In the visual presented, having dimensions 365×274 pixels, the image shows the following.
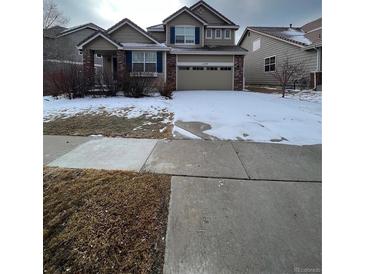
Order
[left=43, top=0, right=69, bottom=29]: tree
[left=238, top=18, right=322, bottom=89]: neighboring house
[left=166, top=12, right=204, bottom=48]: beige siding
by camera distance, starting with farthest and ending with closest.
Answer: [left=43, top=0, right=69, bottom=29]: tree, [left=166, top=12, right=204, bottom=48]: beige siding, [left=238, top=18, right=322, bottom=89]: neighboring house

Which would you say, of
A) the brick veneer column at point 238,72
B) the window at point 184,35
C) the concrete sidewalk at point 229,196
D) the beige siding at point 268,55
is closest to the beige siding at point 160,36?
the window at point 184,35

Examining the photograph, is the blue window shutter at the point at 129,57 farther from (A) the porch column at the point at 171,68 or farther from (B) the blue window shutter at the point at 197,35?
(B) the blue window shutter at the point at 197,35

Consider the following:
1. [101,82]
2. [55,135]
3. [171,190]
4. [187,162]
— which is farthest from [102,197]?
[101,82]

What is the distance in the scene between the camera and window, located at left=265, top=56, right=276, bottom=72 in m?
23.4

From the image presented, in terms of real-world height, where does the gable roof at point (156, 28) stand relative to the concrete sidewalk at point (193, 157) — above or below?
above

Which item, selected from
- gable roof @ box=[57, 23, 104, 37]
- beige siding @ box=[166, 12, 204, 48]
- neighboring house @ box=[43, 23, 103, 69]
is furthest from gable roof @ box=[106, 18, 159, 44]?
gable roof @ box=[57, 23, 104, 37]

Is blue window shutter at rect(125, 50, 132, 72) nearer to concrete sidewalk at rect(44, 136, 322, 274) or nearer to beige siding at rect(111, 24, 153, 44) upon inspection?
beige siding at rect(111, 24, 153, 44)

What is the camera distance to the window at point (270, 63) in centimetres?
2342

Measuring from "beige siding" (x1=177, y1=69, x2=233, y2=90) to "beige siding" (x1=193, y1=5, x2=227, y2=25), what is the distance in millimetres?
5020

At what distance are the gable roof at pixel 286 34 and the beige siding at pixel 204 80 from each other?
571 centimetres

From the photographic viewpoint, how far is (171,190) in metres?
3.38

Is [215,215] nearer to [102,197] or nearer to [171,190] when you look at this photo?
[171,190]

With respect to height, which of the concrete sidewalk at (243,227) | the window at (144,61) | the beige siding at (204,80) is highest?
the window at (144,61)
